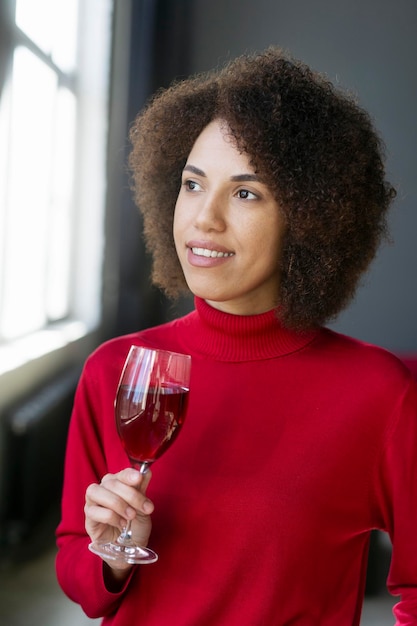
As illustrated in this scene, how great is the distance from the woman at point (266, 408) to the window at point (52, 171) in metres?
1.94

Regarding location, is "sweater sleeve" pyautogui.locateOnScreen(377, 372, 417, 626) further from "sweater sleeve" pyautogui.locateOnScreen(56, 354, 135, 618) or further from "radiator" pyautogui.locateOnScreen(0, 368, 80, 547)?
"radiator" pyautogui.locateOnScreen(0, 368, 80, 547)

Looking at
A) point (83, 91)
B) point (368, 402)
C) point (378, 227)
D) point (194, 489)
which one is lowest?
point (194, 489)

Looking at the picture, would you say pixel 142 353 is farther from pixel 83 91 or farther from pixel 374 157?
pixel 83 91

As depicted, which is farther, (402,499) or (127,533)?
(402,499)

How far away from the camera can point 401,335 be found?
548 centimetres

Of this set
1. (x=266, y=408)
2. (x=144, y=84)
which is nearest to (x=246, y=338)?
(x=266, y=408)

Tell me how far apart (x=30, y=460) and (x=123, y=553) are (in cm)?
257

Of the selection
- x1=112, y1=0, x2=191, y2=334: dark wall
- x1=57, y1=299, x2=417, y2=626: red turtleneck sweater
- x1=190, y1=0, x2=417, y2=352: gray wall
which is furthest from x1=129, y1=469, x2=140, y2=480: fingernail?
x1=190, y1=0, x2=417, y2=352: gray wall

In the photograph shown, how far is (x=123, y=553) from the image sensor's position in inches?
45.7

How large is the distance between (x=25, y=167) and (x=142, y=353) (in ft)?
10.1

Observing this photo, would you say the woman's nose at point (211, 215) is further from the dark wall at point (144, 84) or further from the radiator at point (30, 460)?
the dark wall at point (144, 84)

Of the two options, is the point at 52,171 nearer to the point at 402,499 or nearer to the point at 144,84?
the point at 144,84

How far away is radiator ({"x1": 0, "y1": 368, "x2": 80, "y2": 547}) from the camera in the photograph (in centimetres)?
351

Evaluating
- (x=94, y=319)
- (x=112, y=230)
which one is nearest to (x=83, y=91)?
(x=112, y=230)
